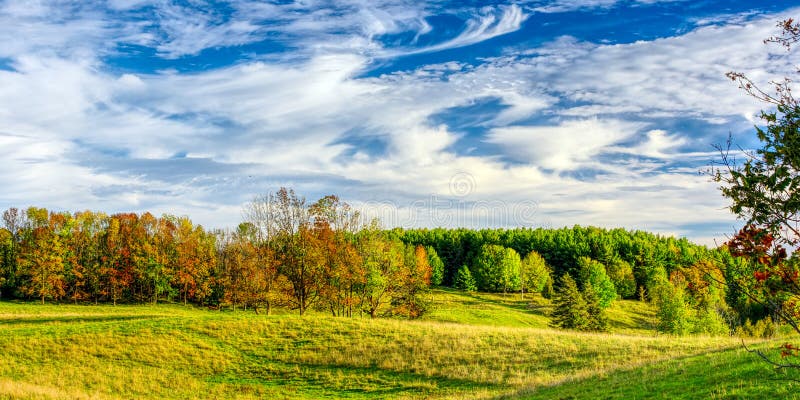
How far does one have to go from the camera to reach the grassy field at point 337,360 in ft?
73.8

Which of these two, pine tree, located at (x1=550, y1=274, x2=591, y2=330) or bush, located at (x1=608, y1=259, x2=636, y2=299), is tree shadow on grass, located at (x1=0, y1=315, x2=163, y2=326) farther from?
bush, located at (x1=608, y1=259, x2=636, y2=299)

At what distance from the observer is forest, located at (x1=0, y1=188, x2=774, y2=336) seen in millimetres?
52344

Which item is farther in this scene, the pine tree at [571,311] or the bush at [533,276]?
the bush at [533,276]

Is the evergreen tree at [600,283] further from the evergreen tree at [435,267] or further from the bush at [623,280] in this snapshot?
the evergreen tree at [435,267]

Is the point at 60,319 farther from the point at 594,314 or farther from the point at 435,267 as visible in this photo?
the point at 435,267

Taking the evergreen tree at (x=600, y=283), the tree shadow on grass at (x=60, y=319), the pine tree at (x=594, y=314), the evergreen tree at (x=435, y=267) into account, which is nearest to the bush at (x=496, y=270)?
the evergreen tree at (x=435, y=267)

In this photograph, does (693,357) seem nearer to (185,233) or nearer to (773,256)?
(773,256)

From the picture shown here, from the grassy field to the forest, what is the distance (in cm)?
767

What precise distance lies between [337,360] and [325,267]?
17.6 metres

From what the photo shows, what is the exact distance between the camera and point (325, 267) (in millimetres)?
51156

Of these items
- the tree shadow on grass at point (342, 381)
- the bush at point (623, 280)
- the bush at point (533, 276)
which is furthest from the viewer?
the bush at point (623, 280)

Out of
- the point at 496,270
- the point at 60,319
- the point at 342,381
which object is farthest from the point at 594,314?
the point at 60,319

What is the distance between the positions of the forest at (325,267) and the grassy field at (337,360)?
767cm

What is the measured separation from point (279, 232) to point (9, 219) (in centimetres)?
7279
